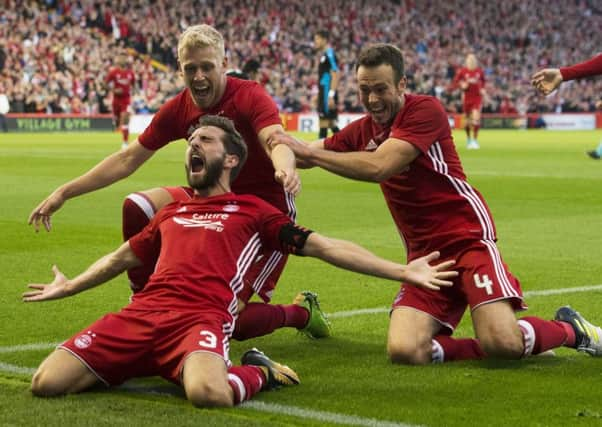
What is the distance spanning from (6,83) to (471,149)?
62.1 feet

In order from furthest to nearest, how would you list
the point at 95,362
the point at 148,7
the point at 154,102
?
the point at 148,7 < the point at 154,102 < the point at 95,362

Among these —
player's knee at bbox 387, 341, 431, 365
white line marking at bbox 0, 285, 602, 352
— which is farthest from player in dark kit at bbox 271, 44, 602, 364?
white line marking at bbox 0, 285, 602, 352

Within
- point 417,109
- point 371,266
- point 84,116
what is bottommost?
point 84,116

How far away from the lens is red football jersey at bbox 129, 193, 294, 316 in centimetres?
518

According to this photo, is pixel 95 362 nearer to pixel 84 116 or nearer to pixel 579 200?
pixel 579 200

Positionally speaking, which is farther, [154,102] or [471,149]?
[154,102]

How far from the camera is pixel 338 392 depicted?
198 inches

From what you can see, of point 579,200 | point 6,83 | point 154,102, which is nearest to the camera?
point 579,200

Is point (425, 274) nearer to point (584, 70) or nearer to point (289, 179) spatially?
point (289, 179)

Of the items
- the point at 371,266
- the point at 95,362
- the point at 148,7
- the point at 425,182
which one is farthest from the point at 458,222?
the point at 148,7

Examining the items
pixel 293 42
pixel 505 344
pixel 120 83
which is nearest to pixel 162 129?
pixel 505 344

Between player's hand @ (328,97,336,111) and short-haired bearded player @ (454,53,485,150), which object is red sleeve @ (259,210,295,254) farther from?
short-haired bearded player @ (454,53,485,150)

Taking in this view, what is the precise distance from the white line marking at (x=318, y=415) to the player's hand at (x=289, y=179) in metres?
1.00

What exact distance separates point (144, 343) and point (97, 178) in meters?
1.88
